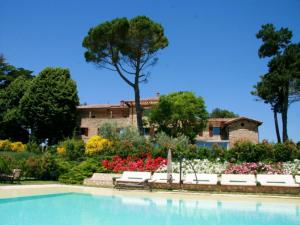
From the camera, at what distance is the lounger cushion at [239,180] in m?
14.1

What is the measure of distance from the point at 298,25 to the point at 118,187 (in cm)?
1186

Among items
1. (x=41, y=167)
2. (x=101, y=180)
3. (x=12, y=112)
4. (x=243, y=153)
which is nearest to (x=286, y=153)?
(x=243, y=153)

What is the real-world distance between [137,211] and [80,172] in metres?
7.98

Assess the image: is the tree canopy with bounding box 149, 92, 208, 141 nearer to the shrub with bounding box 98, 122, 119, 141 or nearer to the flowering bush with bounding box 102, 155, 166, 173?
the shrub with bounding box 98, 122, 119, 141

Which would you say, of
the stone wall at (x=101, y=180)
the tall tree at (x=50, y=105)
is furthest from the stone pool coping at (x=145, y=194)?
the tall tree at (x=50, y=105)

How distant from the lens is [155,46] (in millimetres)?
29562

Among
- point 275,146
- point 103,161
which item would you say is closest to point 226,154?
point 275,146

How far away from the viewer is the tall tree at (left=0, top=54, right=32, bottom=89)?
135 feet

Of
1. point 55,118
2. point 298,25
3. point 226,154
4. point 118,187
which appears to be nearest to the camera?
point 118,187

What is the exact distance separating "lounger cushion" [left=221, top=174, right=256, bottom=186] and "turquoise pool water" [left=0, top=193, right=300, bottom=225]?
2.40 metres

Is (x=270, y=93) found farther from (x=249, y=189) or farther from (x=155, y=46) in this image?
(x=249, y=189)

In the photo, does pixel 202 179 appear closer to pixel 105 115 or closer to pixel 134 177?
pixel 134 177

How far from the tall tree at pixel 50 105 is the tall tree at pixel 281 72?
18689mm

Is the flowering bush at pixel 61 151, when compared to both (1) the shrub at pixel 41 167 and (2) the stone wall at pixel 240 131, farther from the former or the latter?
(2) the stone wall at pixel 240 131
